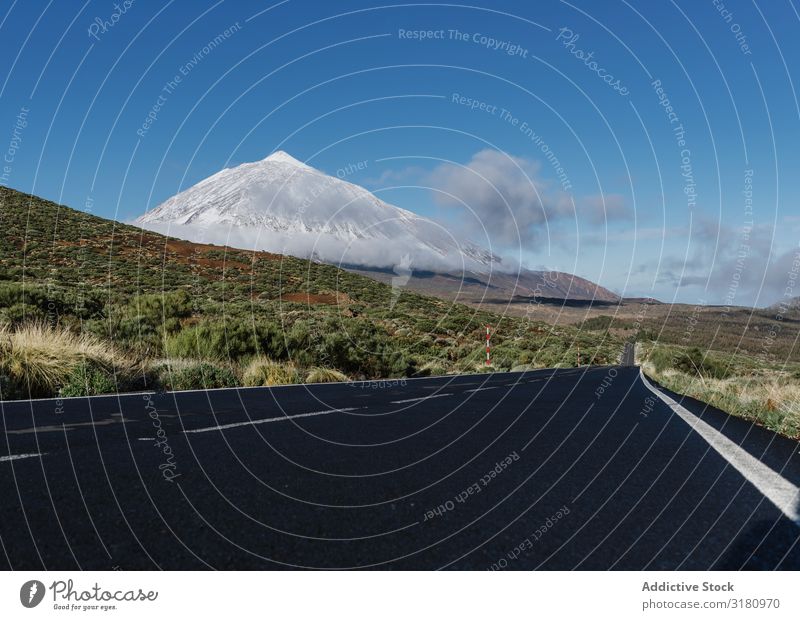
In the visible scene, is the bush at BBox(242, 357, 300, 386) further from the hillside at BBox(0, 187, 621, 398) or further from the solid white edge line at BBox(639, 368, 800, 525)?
the solid white edge line at BBox(639, 368, 800, 525)

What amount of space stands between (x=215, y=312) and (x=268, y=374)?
32.6 ft

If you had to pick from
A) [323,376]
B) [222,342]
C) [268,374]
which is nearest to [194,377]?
[268,374]

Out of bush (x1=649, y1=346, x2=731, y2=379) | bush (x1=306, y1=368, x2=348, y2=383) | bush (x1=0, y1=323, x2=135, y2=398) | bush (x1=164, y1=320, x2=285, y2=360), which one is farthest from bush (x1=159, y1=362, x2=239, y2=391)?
bush (x1=649, y1=346, x2=731, y2=379)

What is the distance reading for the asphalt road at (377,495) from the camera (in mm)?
2732

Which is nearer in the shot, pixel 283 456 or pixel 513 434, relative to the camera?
pixel 283 456

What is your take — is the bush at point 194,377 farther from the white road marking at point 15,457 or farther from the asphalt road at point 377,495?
the white road marking at point 15,457

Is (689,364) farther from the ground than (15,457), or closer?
farther from the ground

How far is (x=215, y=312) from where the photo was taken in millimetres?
23500

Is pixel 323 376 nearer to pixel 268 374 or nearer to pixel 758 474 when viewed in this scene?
pixel 268 374

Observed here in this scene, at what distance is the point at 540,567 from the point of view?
263 cm

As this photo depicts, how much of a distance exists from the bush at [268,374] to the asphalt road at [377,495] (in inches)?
271

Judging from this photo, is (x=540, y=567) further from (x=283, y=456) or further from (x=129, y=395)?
(x=129, y=395)

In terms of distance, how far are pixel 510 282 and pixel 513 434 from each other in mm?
193404

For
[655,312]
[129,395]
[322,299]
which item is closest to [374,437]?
[129,395]
